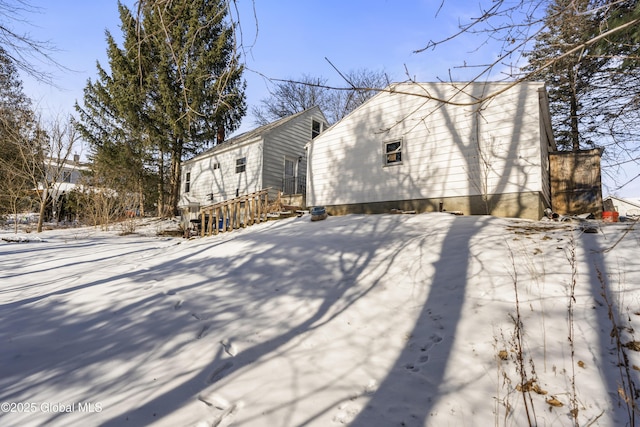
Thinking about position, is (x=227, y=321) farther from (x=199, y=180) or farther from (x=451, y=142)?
(x=199, y=180)

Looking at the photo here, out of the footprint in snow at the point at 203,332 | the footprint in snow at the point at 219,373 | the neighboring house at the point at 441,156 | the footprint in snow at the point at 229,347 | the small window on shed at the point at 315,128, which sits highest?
the small window on shed at the point at 315,128

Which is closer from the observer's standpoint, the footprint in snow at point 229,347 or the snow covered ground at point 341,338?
the snow covered ground at point 341,338

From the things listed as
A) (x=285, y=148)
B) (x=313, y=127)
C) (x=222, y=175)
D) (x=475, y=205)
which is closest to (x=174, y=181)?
(x=222, y=175)

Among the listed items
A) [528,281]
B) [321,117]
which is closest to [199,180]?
[321,117]

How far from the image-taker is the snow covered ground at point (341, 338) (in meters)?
2.23

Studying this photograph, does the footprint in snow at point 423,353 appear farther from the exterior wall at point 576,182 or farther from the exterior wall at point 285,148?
the exterior wall at point 285,148

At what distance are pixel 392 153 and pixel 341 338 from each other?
343 inches

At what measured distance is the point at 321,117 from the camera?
1927cm

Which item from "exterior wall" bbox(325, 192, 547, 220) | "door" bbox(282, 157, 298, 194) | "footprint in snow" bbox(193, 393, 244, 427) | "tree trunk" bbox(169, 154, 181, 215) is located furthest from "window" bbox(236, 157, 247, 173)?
"footprint in snow" bbox(193, 393, 244, 427)

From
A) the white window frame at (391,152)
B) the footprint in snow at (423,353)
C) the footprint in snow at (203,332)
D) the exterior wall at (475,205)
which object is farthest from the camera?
the white window frame at (391,152)

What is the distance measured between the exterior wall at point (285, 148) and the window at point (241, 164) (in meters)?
1.62

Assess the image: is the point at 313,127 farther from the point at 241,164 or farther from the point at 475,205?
the point at 475,205

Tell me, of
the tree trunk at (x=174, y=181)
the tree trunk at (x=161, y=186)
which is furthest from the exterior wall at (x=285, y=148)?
the tree trunk at (x=161, y=186)

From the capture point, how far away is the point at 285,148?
16.9 metres
